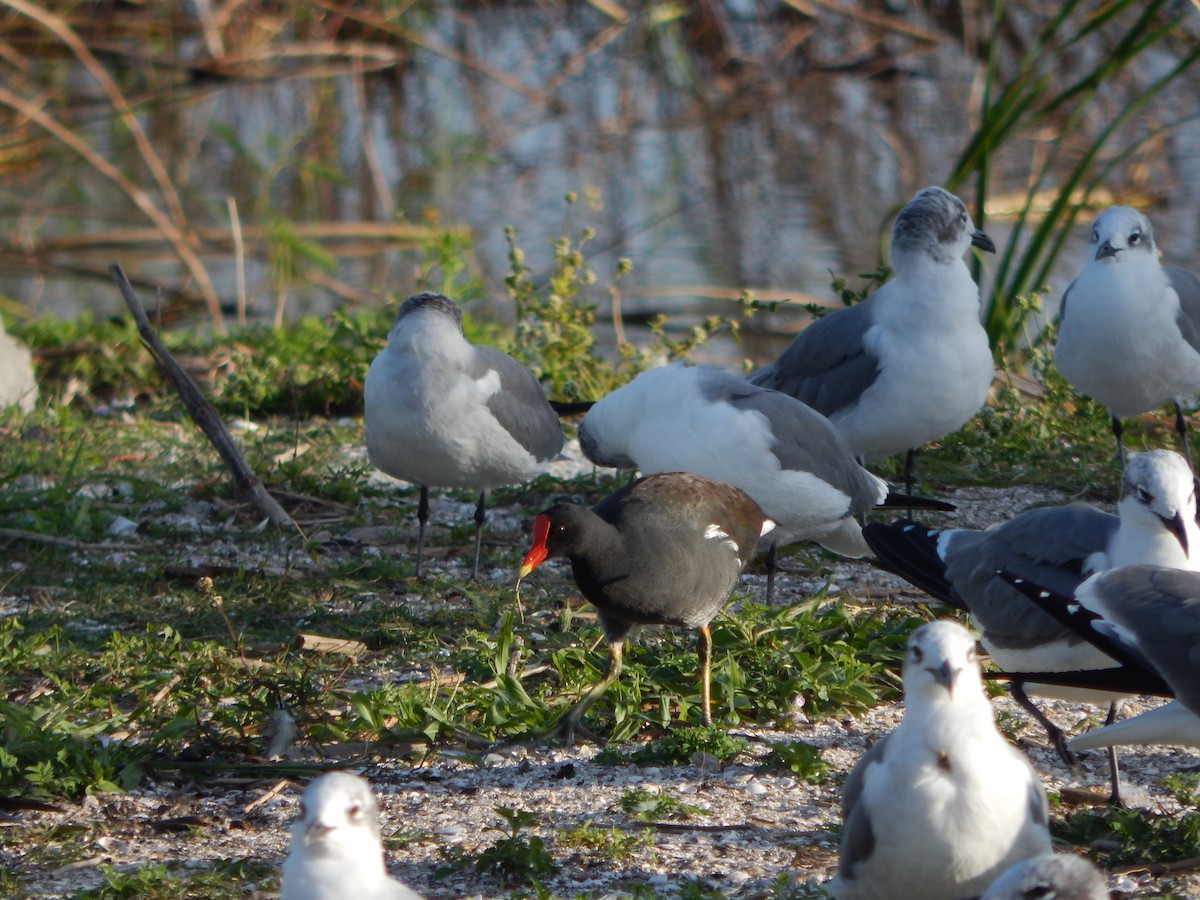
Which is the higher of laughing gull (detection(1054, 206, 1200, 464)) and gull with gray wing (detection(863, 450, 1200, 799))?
laughing gull (detection(1054, 206, 1200, 464))

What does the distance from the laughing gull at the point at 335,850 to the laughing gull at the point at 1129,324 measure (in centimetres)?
386

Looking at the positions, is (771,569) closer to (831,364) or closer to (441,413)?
(831,364)

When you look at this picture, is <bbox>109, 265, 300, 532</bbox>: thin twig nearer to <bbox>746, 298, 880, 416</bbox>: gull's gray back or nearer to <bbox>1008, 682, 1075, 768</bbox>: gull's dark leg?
<bbox>746, 298, 880, 416</bbox>: gull's gray back

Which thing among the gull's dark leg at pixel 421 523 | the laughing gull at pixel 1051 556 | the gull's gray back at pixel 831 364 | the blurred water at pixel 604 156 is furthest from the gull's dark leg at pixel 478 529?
the blurred water at pixel 604 156

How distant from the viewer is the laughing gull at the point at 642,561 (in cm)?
369

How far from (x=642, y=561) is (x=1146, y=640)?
1242 mm

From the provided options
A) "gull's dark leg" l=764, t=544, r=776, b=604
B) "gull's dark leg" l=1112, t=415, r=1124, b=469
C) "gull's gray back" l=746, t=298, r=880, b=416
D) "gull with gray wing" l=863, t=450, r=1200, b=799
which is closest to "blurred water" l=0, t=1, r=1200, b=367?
"gull's gray back" l=746, t=298, r=880, b=416

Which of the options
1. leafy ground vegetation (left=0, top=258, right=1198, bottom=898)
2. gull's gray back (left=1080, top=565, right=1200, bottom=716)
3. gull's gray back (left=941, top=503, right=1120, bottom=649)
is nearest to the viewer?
gull's gray back (left=1080, top=565, right=1200, bottom=716)

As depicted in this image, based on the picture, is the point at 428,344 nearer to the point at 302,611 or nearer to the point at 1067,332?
the point at 302,611

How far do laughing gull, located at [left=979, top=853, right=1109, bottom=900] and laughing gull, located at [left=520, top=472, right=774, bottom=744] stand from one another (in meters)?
1.38

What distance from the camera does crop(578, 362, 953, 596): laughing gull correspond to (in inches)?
179

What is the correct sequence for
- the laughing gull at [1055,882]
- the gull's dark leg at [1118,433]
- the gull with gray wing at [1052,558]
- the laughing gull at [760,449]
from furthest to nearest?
the gull's dark leg at [1118,433] < the laughing gull at [760,449] < the gull with gray wing at [1052,558] < the laughing gull at [1055,882]

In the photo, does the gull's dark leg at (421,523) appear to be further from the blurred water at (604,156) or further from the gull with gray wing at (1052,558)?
the blurred water at (604,156)

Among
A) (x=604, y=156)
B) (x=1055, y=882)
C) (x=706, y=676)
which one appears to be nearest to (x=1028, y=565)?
(x=706, y=676)
